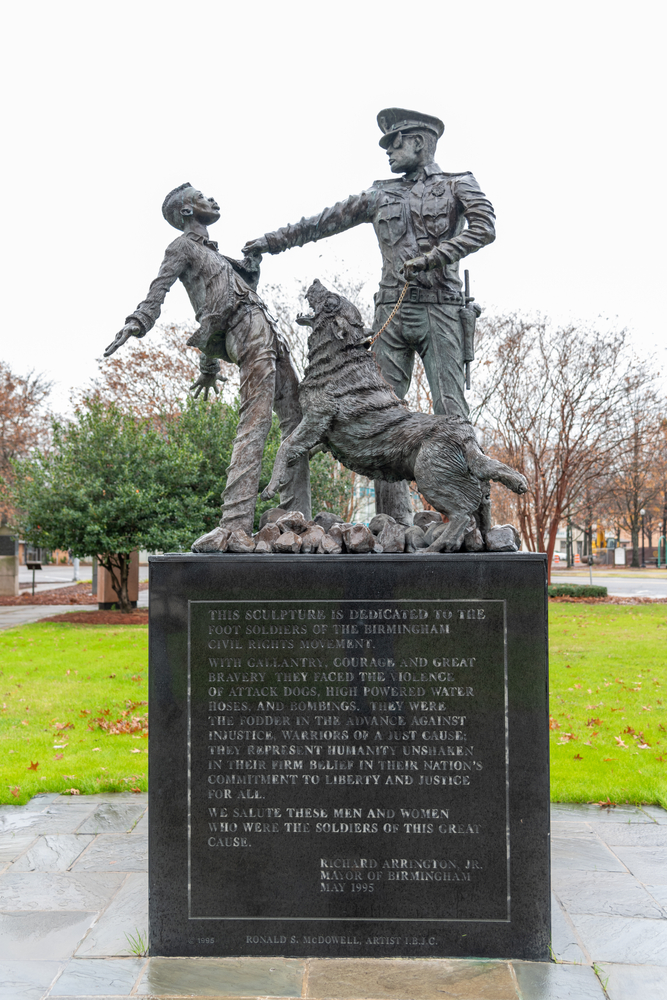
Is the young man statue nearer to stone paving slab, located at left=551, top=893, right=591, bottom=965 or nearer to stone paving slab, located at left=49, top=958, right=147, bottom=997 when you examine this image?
stone paving slab, located at left=49, top=958, right=147, bottom=997

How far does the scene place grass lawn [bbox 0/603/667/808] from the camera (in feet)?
18.9

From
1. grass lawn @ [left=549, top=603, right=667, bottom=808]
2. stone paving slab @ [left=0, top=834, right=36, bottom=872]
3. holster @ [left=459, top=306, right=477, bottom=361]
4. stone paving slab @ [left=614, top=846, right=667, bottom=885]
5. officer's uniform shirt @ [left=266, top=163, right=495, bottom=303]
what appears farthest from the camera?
grass lawn @ [left=549, top=603, right=667, bottom=808]

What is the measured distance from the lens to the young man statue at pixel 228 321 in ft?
12.9

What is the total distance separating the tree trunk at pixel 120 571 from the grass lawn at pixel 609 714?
9094 millimetres

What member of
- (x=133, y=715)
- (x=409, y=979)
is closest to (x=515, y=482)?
(x=409, y=979)

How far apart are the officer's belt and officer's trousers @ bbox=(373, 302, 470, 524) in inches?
0.8

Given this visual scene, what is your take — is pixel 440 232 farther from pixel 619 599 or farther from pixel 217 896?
pixel 619 599

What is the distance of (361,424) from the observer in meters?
3.90

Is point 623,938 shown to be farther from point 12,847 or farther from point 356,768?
point 12,847

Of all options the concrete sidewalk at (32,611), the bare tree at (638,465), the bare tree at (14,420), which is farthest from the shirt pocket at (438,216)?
the bare tree at (14,420)

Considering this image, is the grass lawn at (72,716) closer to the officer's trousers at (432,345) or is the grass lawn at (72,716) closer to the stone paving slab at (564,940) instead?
the stone paving slab at (564,940)

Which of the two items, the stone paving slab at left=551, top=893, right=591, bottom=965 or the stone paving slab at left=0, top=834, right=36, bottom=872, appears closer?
the stone paving slab at left=551, top=893, right=591, bottom=965

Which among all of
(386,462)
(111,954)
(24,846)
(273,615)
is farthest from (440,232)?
(24,846)

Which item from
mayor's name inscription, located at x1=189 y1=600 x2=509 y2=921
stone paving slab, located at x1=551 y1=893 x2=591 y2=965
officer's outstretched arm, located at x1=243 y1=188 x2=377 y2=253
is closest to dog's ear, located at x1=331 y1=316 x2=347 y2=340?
officer's outstretched arm, located at x1=243 y1=188 x2=377 y2=253
